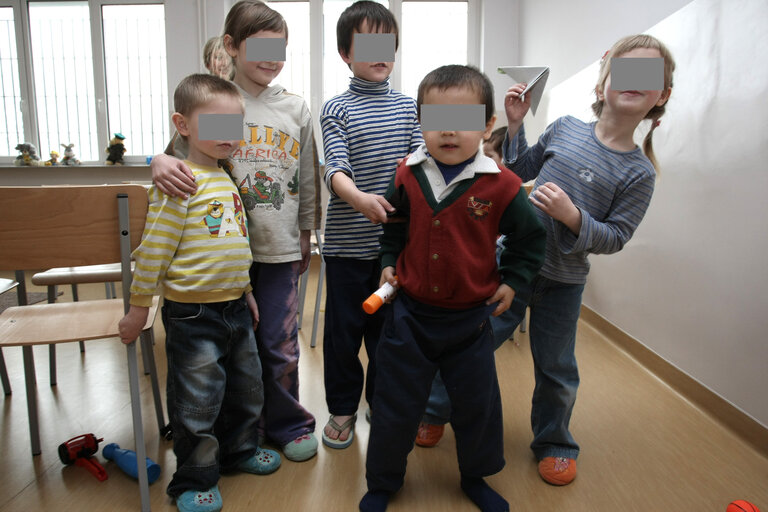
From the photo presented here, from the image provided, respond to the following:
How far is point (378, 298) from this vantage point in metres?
1.03

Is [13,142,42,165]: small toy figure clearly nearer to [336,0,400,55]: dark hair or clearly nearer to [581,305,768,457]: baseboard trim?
[336,0,400,55]: dark hair

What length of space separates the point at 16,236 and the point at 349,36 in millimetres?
872

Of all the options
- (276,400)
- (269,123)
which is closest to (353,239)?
(269,123)

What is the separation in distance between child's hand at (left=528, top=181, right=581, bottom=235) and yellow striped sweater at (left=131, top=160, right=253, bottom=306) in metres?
0.66

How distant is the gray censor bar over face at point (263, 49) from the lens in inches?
48.3

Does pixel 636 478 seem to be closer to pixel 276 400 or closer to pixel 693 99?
pixel 276 400

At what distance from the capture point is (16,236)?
1.03 metres

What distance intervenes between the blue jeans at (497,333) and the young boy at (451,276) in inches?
6.0

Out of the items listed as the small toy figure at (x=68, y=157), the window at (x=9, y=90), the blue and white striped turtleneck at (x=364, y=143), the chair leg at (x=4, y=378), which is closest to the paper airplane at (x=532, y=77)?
the blue and white striped turtleneck at (x=364, y=143)

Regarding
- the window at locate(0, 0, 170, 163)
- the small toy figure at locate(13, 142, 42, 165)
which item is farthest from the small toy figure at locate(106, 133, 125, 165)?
the small toy figure at locate(13, 142, 42, 165)

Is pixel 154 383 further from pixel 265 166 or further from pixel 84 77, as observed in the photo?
pixel 84 77

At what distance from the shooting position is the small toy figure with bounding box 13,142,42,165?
4.19 meters

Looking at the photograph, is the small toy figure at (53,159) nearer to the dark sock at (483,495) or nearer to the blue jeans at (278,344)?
the blue jeans at (278,344)

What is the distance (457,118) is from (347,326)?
648mm
